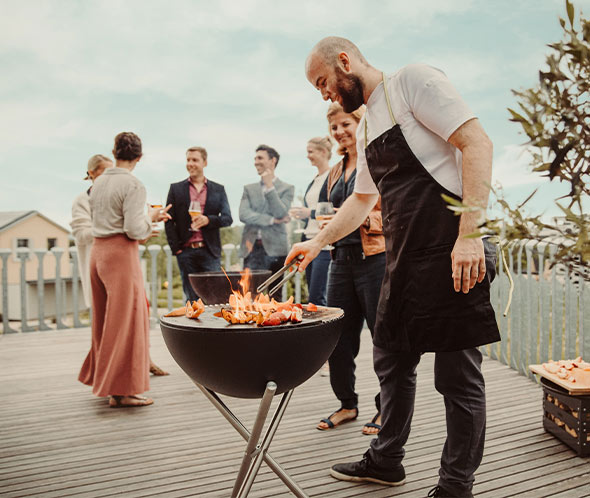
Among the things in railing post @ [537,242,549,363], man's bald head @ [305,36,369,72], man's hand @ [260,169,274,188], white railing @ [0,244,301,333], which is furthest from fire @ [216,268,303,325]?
white railing @ [0,244,301,333]

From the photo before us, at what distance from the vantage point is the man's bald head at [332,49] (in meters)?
1.87

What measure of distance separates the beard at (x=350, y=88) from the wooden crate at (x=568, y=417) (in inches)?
73.7

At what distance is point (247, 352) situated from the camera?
151 centimetres

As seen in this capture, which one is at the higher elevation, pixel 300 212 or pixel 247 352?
pixel 300 212

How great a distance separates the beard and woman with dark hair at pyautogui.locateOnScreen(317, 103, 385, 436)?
848 mm

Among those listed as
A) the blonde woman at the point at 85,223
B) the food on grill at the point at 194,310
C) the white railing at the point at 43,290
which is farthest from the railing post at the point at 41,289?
the food on grill at the point at 194,310

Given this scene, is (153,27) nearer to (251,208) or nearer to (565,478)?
(251,208)

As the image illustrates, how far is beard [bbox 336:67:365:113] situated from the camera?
1899 millimetres

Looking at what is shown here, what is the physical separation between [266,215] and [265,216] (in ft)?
0.05

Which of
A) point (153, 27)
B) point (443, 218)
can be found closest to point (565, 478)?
point (443, 218)

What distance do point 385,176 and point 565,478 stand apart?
63.4 inches

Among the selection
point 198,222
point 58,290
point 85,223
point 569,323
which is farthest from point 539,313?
point 58,290

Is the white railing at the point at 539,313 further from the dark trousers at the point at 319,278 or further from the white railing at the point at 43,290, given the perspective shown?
the white railing at the point at 43,290

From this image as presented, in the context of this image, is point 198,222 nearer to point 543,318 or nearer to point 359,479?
point 359,479
